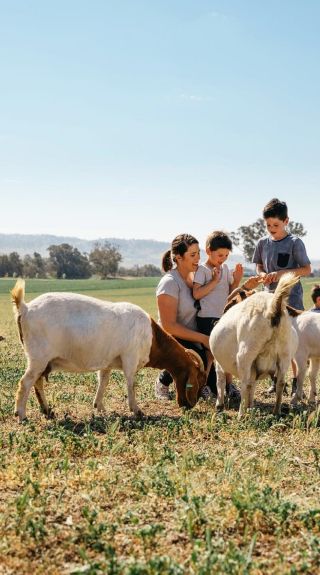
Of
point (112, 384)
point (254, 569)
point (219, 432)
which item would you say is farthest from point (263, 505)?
point (112, 384)

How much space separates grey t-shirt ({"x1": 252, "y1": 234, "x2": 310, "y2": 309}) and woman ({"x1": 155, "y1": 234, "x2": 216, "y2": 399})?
119 centimetres

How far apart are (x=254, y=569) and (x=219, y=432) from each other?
3.35 m

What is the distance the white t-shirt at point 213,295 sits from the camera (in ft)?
31.5

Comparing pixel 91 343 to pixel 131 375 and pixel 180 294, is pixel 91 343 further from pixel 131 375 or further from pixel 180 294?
pixel 180 294

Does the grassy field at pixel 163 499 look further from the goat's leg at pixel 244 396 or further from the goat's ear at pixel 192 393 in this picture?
the goat's ear at pixel 192 393

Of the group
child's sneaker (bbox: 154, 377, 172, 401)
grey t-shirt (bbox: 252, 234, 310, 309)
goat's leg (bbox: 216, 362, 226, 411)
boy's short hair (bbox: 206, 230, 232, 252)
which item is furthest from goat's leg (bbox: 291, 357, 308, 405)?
boy's short hair (bbox: 206, 230, 232, 252)

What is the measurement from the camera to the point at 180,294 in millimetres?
9617

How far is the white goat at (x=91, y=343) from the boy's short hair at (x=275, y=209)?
2.51m

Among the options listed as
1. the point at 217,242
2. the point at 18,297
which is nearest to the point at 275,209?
the point at 217,242

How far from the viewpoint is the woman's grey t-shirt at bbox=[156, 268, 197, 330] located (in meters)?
9.51

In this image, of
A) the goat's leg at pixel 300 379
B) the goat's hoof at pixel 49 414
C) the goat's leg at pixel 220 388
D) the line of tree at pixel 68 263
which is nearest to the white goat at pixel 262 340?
the goat's leg at pixel 220 388

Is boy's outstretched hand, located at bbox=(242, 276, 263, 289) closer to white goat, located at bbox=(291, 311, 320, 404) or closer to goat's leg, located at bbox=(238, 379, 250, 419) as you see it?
white goat, located at bbox=(291, 311, 320, 404)

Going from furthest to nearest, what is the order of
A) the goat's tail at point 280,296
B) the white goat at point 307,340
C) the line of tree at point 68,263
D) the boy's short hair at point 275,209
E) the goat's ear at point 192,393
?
1. the line of tree at point 68,263
2. the white goat at point 307,340
3. the boy's short hair at point 275,209
4. the goat's ear at point 192,393
5. the goat's tail at point 280,296

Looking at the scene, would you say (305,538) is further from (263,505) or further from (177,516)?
(177,516)
